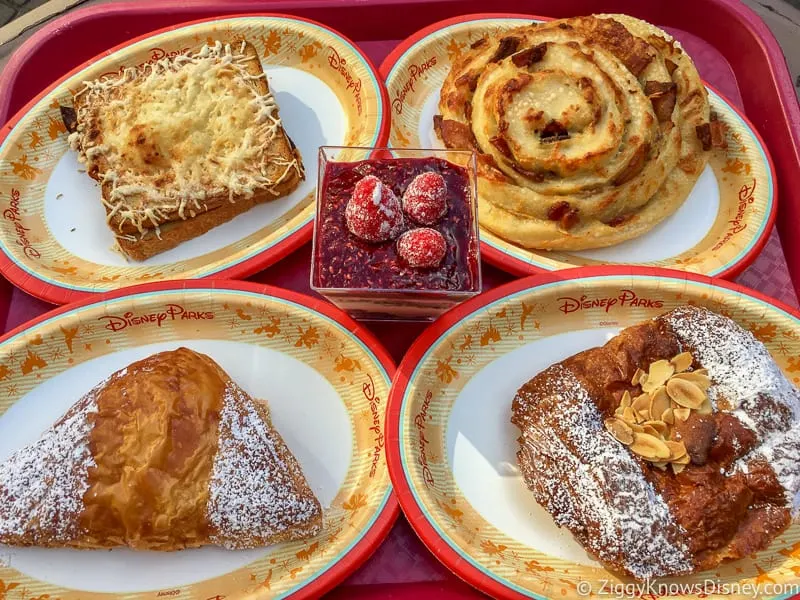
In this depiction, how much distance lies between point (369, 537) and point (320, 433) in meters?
0.41

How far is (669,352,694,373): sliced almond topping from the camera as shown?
6.18 feet

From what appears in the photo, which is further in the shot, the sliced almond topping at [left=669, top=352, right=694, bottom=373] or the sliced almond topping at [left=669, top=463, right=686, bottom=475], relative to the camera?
the sliced almond topping at [left=669, top=352, right=694, bottom=373]

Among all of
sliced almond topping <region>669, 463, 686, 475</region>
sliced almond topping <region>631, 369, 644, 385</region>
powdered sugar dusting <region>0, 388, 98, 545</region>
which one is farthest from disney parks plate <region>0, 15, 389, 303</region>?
sliced almond topping <region>669, 463, 686, 475</region>

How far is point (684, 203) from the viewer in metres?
2.50

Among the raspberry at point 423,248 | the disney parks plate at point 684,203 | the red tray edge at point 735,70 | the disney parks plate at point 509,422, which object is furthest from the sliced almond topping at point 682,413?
the red tray edge at point 735,70

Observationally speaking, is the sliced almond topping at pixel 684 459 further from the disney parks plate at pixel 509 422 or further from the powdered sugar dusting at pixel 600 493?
the disney parks plate at pixel 509 422

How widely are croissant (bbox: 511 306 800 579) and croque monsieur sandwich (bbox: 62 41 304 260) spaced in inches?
56.1

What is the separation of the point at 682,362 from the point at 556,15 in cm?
199

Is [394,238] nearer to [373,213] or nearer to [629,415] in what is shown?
[373,213]

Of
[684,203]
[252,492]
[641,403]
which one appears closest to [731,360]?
[641,403]

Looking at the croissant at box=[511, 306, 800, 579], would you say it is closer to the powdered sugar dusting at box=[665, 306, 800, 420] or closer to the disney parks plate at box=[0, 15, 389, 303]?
the powdered sugar dusting at box=[665, 306, 800, 420]

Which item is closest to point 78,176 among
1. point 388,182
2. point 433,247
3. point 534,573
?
point 388,182

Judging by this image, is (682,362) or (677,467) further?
(682,362)

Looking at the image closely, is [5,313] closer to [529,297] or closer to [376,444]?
[376,444]
